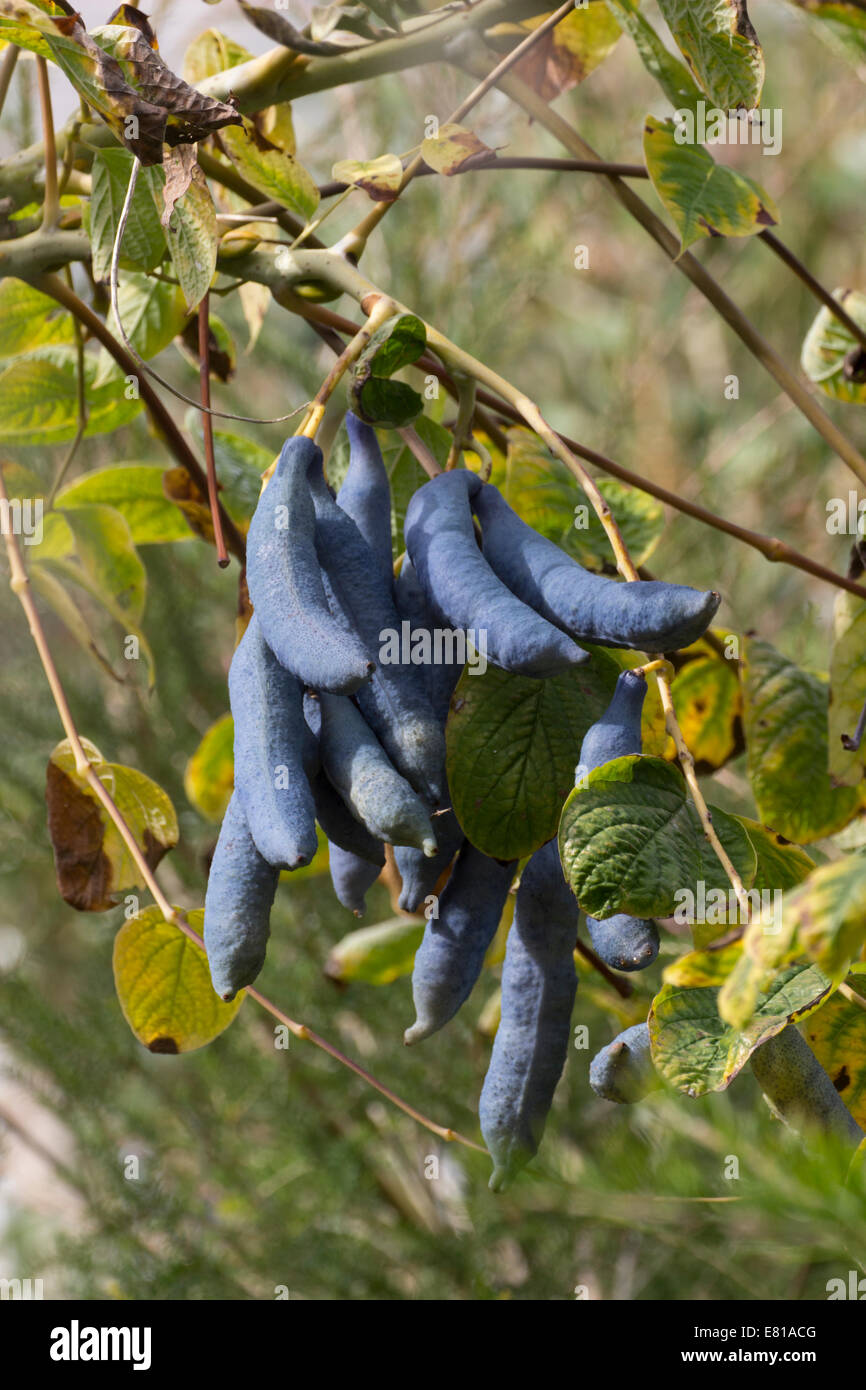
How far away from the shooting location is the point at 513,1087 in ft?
0.88

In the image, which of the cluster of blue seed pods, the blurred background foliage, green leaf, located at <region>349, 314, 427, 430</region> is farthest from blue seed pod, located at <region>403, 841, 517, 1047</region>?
the blurred background foliage

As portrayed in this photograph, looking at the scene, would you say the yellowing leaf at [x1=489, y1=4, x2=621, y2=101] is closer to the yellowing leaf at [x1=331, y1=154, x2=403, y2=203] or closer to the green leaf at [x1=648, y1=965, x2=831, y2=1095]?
the yellowing leaf at [x1=331, y1=154, x2=403, y2=203]

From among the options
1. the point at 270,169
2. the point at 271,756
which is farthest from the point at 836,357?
the point at 271,756

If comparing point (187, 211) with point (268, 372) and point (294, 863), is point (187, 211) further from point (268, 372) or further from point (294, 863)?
point (268, 372)

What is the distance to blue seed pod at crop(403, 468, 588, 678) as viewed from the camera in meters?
0.22

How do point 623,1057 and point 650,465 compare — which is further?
point 650,465

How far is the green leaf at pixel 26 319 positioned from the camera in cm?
45

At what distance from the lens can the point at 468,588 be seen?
23 cm

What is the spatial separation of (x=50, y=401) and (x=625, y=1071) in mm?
333

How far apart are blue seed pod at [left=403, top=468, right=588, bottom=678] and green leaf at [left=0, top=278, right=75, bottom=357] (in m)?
0.25

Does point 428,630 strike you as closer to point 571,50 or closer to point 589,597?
point 589,597

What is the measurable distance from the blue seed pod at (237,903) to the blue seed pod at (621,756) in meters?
0.07
